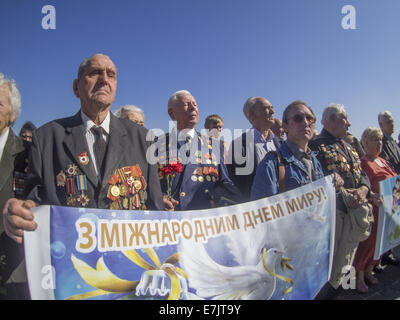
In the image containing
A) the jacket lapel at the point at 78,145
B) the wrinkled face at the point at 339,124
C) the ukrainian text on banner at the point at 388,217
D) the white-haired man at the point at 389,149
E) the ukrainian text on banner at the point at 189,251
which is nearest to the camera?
the ukrainian text on banner at the point at 189,251

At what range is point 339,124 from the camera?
10.6 feet

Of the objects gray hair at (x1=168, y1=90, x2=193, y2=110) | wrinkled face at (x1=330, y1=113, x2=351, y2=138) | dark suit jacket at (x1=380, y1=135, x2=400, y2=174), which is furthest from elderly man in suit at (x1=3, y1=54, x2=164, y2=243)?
dark suit jacket at (x1=380, y1=135, x2=400, y2=174)

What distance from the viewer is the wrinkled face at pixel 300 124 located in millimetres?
2598

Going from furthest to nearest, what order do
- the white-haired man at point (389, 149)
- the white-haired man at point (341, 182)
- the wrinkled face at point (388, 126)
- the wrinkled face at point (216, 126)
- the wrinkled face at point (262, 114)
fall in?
the wrinkled face at point (388, 126)
the wrinkled face at point (216, 126)
the white-haired man at point (389, 149)
the wrinkled face at point (262, 114)
the white-haired man at point (341, 182)

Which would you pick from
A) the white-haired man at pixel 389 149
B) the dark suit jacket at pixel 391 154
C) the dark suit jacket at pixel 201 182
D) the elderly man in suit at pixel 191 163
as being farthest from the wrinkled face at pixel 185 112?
the dark suit jacket at pixel 391 154

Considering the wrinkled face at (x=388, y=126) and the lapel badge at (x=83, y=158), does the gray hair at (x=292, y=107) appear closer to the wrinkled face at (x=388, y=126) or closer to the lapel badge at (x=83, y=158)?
the lapel badge at (x=83, y=158)

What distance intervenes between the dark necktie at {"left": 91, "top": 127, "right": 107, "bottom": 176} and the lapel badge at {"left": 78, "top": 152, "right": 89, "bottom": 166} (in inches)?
2.9

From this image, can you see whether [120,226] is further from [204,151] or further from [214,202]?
[204,151]

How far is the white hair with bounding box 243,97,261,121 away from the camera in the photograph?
3.64 m

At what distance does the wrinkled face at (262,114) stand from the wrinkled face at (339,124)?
75cm

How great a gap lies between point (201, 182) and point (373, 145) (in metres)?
2.70

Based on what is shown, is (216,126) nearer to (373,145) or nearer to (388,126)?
(373,145)

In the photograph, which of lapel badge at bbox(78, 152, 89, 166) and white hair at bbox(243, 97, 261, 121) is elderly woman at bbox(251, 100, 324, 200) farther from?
lapel badge at bbox(78, 152, 89, 166)
